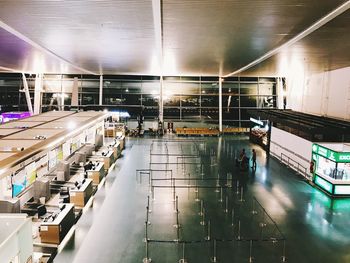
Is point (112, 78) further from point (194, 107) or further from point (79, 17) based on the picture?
point (79, 17)

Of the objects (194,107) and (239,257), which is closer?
(239,257)

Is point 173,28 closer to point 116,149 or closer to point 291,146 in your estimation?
point 116,149

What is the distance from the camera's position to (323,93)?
58.9ft

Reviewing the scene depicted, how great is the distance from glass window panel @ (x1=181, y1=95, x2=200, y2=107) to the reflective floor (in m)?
12.3

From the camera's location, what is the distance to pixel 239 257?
7070mm

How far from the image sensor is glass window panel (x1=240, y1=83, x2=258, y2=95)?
27359 millimetres

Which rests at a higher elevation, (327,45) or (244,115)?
(327,45)

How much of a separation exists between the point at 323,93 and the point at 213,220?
12.5 m

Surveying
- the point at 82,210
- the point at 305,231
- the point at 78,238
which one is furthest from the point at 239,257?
the point at 82,210

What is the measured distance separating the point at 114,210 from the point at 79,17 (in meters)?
5.84

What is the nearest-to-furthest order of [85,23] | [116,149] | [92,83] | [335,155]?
[85,23] → [335,155] → [116,149] → [92,83]

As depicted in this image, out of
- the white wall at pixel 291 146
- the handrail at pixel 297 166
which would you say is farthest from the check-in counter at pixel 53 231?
the white wall at pixel 291 146

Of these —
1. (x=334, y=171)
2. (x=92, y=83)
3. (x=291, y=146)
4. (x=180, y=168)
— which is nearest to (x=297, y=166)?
(x=291, y=146)

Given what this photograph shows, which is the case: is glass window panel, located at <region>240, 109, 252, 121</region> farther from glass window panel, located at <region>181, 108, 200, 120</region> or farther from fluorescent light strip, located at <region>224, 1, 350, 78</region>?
fluorescent light strip, located at <region>224, 1, 350, 78</region>
